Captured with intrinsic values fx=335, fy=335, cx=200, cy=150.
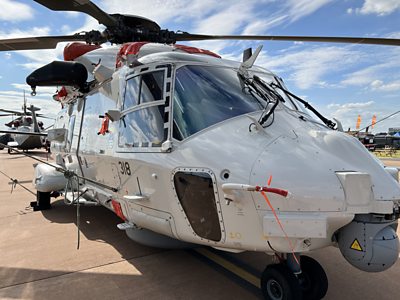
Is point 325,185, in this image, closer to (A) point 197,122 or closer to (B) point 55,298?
(A) point 197,122

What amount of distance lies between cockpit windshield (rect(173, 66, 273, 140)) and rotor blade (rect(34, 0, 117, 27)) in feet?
6.99

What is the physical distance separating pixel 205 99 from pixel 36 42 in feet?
13.2

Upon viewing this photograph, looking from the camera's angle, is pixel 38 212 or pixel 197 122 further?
pixel 38 212

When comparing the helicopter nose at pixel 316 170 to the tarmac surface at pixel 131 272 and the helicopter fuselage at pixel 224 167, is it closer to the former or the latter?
the helicopter fuselage at pixel 224 167

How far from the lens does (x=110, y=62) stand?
5.12 m

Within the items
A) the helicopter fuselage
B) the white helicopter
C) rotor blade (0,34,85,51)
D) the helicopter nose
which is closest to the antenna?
the white helicopter

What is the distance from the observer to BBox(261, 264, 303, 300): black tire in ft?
9.02

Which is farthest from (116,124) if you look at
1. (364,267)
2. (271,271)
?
(364,267)

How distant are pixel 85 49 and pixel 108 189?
2.57 metres

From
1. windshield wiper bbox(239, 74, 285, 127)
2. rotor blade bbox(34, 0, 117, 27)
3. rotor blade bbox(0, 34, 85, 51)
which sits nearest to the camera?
windshield wiper bbox(239, 74, 285, 127)

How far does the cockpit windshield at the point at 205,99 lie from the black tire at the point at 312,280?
1.61 metres

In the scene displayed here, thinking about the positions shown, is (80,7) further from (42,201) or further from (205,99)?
(42,201)

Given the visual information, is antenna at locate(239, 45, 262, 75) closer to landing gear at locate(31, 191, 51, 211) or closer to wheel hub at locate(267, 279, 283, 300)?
wheel hub at locate(267, 279, 283, 300)

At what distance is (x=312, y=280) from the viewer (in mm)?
3205
